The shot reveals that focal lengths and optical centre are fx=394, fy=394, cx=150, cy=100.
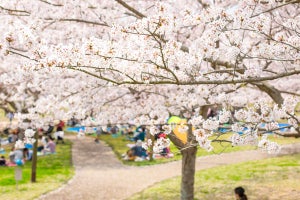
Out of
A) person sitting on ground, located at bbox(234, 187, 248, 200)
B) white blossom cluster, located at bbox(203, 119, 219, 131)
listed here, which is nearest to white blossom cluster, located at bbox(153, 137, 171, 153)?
white blossom cluster, located at bbox(203, 119, 219, 131)

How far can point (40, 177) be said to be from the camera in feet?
50.3

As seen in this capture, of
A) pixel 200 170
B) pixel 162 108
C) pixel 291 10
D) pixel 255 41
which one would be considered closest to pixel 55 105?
pixel 162 108

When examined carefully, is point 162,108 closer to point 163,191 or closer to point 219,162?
point 163,191

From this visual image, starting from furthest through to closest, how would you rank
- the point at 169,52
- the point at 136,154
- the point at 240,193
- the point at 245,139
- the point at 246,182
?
1. the point at 136,154
2. the point at 246,182
3. the point at 240,193
4. the point at 245,139
5. the point at 169,52

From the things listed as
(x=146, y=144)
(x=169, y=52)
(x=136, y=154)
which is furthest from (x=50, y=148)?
(x=169, y=52)

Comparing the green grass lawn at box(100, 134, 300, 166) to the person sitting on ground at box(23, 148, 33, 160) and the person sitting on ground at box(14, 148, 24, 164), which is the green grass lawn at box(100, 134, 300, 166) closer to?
the person sitting on ground at box(23, 148, 33, 160)

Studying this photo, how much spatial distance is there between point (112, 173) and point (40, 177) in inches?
114

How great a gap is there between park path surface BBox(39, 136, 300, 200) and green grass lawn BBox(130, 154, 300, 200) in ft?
3.06

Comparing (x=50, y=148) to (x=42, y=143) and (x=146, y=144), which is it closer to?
(x=42, y=143)

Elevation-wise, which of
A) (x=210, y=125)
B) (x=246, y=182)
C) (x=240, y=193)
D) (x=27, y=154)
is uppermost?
(x=210, y=125)

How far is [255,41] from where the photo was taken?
10.1m

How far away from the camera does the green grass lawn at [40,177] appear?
13070 mm

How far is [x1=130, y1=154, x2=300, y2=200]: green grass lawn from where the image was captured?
1207 cm

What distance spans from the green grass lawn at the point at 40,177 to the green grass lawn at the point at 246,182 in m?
3.44
